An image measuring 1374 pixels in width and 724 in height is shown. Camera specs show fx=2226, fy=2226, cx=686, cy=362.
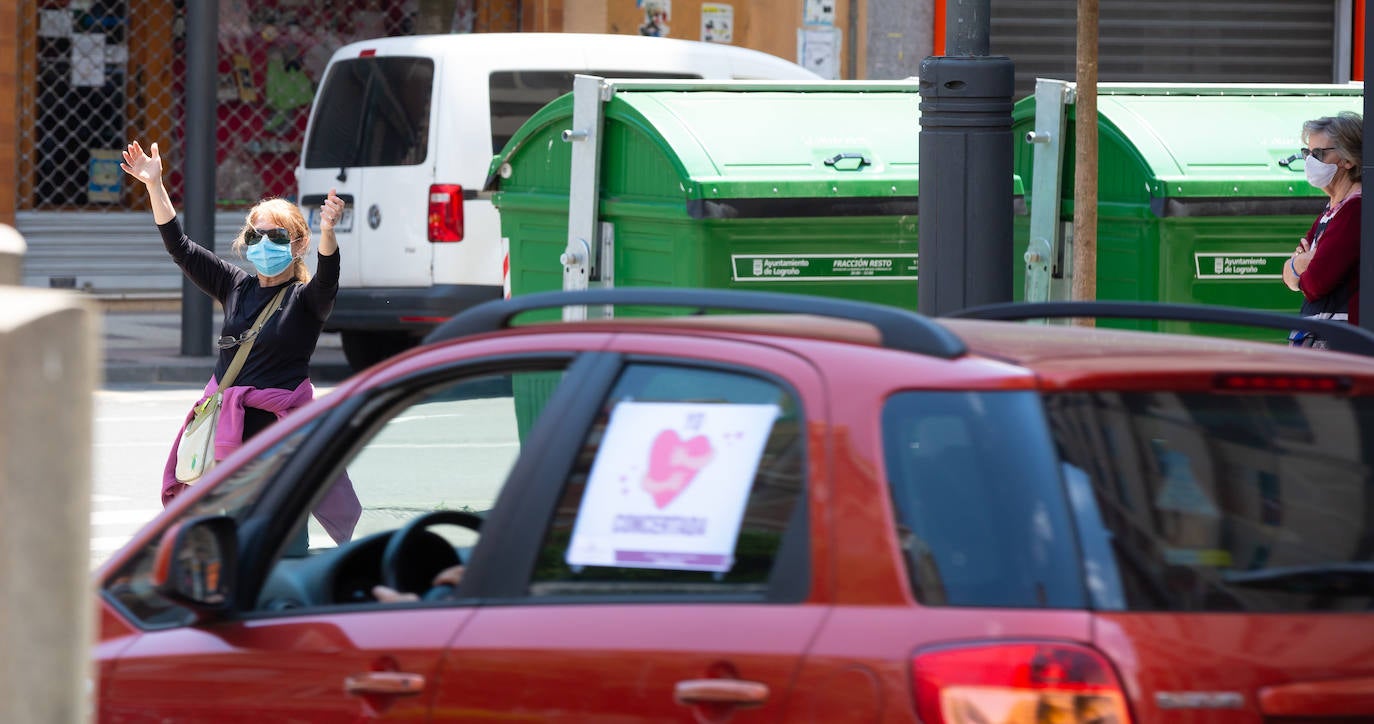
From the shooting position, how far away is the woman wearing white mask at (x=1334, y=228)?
22.6 feet

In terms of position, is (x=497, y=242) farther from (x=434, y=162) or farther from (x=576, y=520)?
(x=576, y=520)

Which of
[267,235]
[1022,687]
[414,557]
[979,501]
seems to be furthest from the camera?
[267,235]

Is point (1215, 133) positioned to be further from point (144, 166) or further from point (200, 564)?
point (200, 564)

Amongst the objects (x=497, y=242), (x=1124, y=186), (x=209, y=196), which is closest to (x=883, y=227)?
(x=1124, y=186)

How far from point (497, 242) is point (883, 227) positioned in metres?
4.45

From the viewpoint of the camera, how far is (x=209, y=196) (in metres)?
14.3

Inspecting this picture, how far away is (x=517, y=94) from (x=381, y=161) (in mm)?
914

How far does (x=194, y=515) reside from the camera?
152 inches

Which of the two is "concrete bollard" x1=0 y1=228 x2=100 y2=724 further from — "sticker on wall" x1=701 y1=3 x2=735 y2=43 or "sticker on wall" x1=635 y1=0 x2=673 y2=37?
"sticker on wall" x1=701 y1=3 x2=735 y2=43

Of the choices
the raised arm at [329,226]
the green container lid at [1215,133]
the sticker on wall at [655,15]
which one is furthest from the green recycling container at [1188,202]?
the sticker on wall at [655,15]

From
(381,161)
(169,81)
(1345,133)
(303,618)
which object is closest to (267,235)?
(1345,133)

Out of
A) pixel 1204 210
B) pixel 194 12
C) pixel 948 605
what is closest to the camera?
pixel 948 605

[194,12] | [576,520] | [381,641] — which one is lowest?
[381,641]

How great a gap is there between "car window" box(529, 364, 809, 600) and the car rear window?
391 millimetres
